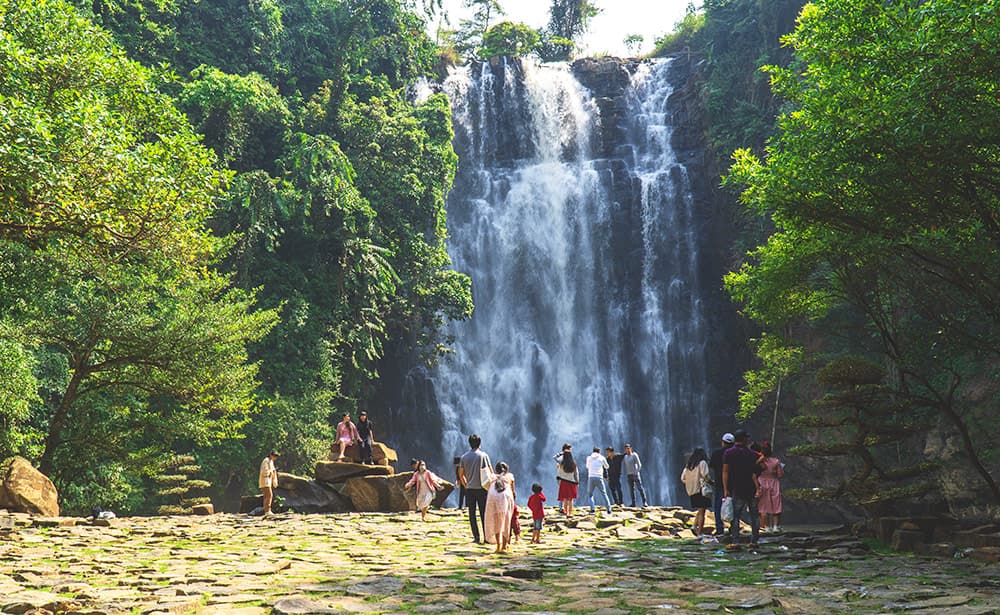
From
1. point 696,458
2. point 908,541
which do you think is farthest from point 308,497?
point 908,541

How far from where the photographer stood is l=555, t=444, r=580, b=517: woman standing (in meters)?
15.8

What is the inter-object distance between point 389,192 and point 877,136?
23.0m

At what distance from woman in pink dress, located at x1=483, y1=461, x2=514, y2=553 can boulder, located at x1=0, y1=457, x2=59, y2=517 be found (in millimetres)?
10364

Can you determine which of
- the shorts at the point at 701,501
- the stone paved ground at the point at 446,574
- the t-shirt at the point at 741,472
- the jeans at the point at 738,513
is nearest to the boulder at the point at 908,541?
the stone paved ground at the point at 446,574

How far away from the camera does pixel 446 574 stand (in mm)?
8781

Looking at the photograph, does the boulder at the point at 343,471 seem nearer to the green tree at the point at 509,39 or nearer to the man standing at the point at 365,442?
the man standing at the point at 365,442

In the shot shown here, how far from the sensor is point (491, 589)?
7617 mm

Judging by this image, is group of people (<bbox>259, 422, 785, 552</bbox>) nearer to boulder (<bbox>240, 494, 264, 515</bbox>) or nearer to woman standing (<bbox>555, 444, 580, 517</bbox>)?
woman standing (<bbox>555, 444, 580, 517</bbox>)

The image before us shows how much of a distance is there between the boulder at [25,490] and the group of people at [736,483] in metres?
13.0

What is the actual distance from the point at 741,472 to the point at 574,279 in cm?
2534

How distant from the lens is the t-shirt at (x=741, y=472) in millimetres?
11555

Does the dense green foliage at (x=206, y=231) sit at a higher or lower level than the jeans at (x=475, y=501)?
higher

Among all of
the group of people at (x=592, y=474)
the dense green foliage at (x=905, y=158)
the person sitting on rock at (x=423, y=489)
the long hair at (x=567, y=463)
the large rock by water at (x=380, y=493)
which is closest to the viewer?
the dense green foliage at (x=905, y=158)

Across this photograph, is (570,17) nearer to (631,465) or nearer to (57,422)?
(631,465)
